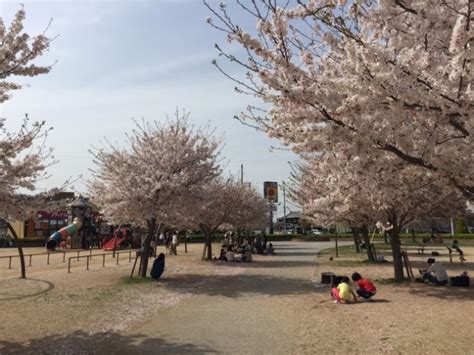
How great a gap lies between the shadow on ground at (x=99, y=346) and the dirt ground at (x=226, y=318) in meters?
0.02

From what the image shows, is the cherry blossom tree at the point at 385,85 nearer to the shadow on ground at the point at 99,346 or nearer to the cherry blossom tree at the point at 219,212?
the shadow on ground at the point at 99,346

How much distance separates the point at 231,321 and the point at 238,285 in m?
6.23

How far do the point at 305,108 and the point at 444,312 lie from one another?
690 centimetres

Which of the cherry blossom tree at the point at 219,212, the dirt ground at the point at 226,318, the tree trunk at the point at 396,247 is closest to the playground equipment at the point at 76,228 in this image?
the cherry blossom tree at the point at 219,212

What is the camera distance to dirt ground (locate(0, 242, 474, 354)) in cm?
802

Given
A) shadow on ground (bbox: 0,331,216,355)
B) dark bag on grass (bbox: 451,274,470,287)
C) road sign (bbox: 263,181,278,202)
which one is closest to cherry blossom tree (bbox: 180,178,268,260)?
dark bag on grass (bbox: 451,274,470,287)

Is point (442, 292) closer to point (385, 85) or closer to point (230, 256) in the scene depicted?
point (385, 85)

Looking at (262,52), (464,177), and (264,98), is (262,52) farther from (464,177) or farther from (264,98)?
(464,177)

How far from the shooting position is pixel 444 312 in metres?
10.5

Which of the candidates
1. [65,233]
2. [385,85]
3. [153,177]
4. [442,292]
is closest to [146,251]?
[153,177]

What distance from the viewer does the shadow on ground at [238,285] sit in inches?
573

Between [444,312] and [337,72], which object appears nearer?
[337,72]

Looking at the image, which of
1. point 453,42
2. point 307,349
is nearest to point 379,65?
point 453,42

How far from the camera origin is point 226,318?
408 inches
